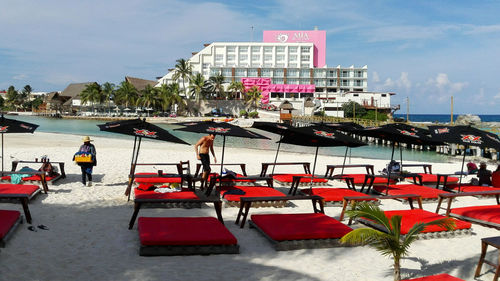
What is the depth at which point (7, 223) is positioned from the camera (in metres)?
7.10

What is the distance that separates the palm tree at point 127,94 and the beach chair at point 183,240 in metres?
111

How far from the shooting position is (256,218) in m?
8.30

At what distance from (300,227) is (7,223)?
504 centimetres

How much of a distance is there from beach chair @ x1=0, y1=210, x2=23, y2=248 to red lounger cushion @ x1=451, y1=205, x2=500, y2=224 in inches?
340

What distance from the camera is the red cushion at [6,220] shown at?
6.72 metres

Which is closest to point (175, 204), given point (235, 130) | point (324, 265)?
point (235, 130)

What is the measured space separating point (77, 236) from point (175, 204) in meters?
2.94

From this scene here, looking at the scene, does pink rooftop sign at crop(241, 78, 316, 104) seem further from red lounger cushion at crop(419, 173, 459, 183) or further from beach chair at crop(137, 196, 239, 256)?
beach chair at crop(137, 196, 239, 256)

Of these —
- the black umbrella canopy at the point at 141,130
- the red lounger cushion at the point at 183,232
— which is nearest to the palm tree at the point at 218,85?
the black umbrella canopy at the point at 141,130

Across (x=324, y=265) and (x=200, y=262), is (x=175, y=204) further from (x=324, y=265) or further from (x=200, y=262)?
(x=324, y=265)

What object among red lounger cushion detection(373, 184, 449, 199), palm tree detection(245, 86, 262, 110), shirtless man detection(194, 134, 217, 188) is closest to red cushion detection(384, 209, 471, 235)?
red lounger cushion detection(373, 184, 449, 199)

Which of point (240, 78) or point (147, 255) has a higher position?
point (240, 78)

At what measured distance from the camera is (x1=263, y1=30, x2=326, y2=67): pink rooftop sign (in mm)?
129125

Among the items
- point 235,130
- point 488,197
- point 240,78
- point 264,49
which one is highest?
point 264,49
